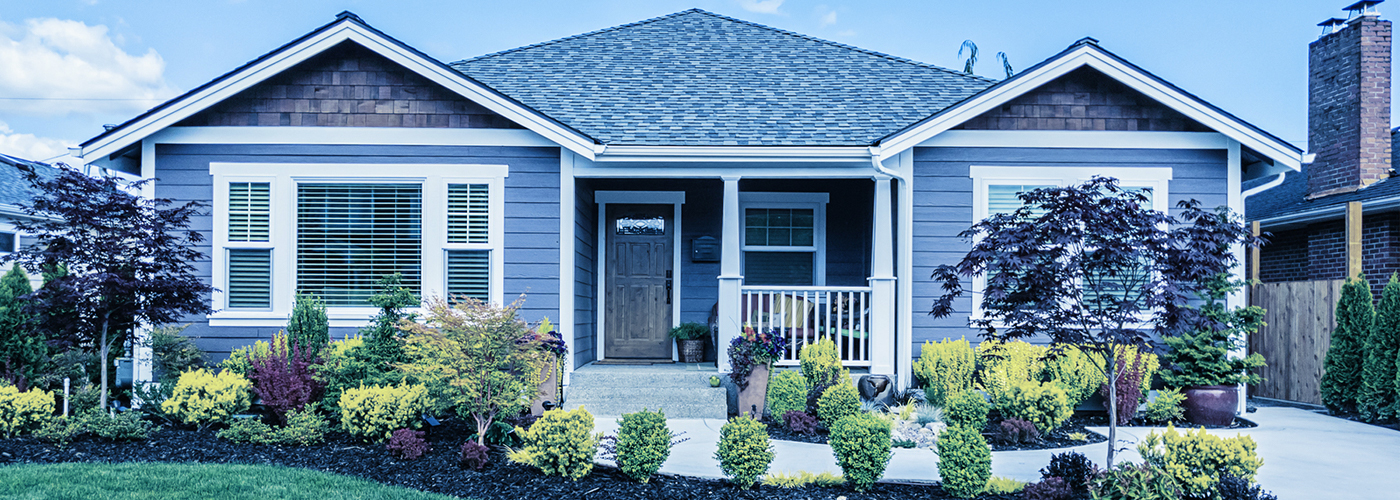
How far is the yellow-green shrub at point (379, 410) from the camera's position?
590cm

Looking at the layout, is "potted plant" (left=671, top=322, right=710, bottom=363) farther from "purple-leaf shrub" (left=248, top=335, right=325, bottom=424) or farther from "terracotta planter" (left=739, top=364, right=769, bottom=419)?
"purple-leaf shrub" (left=248, top=335, right=325, bottom=424)

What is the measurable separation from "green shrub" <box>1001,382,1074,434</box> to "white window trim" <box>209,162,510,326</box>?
188 inches

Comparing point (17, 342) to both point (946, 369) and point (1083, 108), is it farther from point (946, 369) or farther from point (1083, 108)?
point (1083, 108)

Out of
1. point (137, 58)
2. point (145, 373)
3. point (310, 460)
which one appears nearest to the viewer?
point (310, 460)

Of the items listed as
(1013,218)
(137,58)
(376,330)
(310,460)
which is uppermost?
(137,58)

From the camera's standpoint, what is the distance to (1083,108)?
780 centimetres

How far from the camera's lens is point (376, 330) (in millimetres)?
6551

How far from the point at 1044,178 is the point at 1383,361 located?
12.2 feet

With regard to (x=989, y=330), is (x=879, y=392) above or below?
below

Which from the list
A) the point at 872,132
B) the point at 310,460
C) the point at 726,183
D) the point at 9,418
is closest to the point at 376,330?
the point at 310,460

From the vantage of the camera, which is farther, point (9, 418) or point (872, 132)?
point (872, 132)

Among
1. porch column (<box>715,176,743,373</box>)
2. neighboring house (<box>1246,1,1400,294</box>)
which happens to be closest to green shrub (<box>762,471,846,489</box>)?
porch column (<box>715,176,743,373</box>)

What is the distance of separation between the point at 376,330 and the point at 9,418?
2.65 m

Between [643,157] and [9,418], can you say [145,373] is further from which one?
[643,157]
